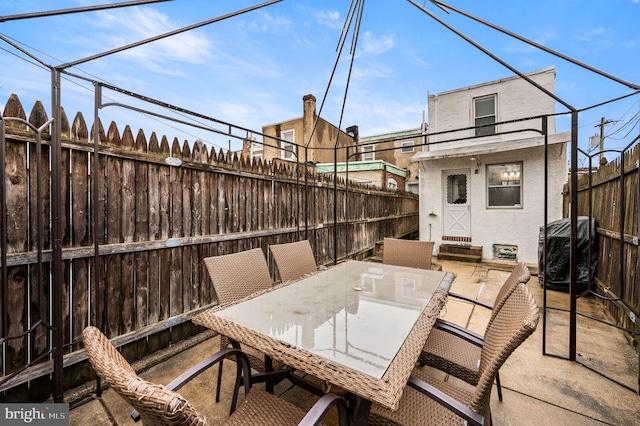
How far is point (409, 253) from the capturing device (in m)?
3.16

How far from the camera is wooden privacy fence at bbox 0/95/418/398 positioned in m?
1.76

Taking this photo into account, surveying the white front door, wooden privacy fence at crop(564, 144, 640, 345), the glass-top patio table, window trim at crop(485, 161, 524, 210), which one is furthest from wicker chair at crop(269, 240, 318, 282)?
window trim at crop(485, 161, 524, 210)

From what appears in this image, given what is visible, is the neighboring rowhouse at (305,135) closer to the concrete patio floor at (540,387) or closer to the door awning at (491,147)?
the door awning at (491,147)

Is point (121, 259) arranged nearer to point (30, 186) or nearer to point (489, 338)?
point (30, 186)

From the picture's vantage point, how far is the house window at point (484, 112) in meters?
6.76

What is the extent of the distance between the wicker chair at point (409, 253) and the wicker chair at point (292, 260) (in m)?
0.96

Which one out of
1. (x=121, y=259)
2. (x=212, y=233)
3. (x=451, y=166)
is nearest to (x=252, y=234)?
(x=212, y=233)

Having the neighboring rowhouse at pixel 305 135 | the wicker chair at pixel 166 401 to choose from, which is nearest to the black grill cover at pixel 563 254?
the wicker chair at pixel 166 401

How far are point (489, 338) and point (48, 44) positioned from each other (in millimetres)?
5122

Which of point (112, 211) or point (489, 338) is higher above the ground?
point (112, 211)

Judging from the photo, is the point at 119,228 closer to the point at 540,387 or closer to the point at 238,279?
the point at 238,279

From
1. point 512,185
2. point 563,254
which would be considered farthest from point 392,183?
point 563,254

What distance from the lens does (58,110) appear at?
1782mm

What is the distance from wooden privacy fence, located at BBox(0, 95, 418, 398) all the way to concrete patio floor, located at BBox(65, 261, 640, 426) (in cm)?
42
